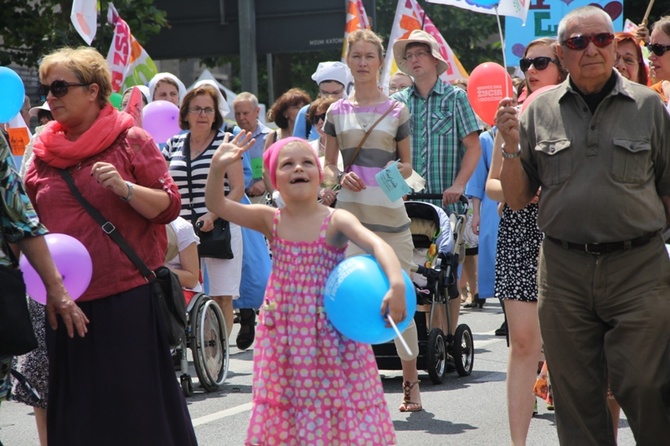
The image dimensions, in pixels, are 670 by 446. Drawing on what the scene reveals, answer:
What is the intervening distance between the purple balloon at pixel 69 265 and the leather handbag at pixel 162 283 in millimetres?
168

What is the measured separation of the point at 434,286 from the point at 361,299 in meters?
4.03

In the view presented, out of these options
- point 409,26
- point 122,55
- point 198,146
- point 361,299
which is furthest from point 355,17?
point 361,299

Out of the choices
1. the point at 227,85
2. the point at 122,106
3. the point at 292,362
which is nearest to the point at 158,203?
the point at 292,362

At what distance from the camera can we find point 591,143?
5.19 m

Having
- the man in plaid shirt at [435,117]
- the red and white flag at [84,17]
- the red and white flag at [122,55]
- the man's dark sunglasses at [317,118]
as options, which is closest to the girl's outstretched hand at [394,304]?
the man in plaid shirt at [435,117]

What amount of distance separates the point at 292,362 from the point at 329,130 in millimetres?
2597

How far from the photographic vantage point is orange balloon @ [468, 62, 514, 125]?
780 centimetres

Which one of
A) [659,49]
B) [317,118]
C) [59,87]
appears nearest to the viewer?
[59,87]

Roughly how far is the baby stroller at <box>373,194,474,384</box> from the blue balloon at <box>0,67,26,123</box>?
2.80 metres

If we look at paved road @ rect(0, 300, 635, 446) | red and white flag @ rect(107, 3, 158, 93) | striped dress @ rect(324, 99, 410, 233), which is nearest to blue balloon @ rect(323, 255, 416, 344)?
paved road @ rect(0, 300, 635, 446)

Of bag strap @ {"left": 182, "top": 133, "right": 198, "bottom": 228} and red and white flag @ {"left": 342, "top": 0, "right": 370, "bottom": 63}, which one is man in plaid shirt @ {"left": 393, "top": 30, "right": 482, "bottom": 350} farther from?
red and white flag @ {"left": 342, "top": 0, "right": 370, "bottom": 63}

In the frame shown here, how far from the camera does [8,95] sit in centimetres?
888

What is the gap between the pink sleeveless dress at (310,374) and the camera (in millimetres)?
5461

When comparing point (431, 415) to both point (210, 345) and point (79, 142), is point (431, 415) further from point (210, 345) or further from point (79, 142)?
A: point (79, 142)
